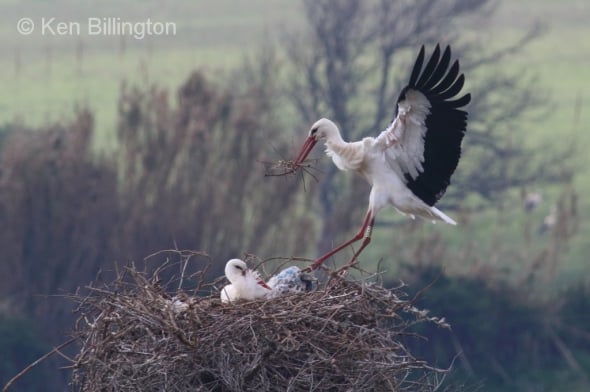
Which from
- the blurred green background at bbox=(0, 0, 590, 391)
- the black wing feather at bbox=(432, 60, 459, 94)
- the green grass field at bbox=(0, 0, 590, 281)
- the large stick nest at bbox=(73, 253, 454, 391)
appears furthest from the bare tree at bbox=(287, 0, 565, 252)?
the large stick nest at bbox=(73, 253, 454, 391)

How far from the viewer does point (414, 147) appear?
7695mm

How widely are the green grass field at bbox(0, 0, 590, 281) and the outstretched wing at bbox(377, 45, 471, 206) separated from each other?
16.4 metres

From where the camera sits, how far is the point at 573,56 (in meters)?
27.4

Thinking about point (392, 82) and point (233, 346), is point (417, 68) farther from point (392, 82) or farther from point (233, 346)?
point (392, 82)

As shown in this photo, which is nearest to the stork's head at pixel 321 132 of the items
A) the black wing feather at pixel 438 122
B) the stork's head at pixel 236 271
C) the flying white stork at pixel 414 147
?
the flying white stork at pixel 414 147

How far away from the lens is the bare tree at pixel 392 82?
23.7m

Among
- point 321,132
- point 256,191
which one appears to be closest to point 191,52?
point 256,191

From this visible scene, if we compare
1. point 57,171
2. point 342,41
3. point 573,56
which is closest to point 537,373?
point 57,171

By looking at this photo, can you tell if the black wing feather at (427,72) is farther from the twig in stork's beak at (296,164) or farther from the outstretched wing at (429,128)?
the twig in stork's beak at (296,164)

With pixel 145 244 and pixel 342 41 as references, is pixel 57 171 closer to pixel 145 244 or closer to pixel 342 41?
pixel 145 244

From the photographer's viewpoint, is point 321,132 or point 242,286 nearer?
point 242,286

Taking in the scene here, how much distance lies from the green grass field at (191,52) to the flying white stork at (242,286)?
17.1 meters

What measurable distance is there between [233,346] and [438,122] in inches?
66.6

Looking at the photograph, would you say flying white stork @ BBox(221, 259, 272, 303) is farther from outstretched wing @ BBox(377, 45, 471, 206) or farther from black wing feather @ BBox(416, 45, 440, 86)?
black wing feather @ BBox(416, 45, 440, 86)
